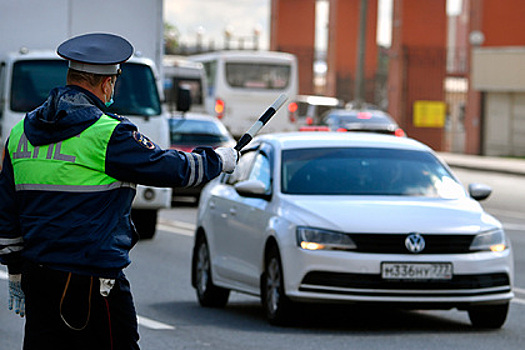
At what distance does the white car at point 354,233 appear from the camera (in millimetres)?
10406

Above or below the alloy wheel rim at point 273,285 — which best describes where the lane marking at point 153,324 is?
below

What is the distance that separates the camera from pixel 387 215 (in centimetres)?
1063

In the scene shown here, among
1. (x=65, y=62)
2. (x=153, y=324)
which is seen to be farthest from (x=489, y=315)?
(x=65, y=62)

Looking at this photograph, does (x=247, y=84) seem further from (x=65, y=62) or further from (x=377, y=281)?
(x=377, y=281)

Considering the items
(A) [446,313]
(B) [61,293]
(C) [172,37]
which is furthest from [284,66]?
(C) [172,37]

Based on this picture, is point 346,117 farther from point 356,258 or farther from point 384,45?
point 384,45

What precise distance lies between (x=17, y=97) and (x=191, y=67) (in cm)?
3070

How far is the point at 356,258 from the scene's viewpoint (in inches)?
407

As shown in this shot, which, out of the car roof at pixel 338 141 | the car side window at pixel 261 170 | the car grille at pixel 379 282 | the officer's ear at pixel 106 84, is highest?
the officer's ear at pixel 106 84

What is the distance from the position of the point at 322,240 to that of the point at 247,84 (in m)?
36.5

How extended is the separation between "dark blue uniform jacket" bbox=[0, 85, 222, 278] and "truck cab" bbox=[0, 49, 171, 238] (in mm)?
12094

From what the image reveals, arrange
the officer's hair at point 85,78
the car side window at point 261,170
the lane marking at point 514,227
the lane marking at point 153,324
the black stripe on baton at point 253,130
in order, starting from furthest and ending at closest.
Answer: the lane marking at point 514,227 → the car side window at point 261,170 → the lane marking at point 153,324 → the black stripe on baton at point 253,130 → the officer's hair at point 85,78

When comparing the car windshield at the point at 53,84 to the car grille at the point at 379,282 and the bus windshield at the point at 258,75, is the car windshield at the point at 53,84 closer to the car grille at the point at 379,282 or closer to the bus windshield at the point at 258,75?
the car grille at the point at 379,282

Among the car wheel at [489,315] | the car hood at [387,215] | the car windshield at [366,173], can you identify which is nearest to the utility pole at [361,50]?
the car windshield at [366,173]
